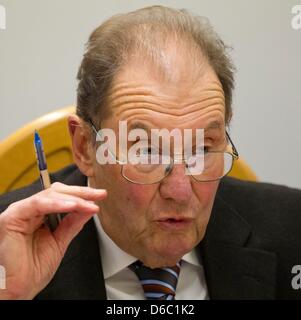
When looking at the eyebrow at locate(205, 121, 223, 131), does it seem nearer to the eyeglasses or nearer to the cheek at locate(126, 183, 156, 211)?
the eyeglasses

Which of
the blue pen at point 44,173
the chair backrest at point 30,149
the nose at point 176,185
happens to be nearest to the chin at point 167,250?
the nose at point 176,185

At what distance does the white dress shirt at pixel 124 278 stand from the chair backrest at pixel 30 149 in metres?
0.40

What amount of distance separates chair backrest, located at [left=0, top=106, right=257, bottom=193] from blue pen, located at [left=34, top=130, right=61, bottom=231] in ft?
1.75

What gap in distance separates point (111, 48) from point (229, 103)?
0.93ft

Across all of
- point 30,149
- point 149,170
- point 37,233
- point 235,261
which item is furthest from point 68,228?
point 30,149

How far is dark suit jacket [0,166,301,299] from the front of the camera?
3.65ft

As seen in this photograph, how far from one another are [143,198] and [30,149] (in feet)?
1.87

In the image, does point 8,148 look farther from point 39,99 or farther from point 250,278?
point 250,278

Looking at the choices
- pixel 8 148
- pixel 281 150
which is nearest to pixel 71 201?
pixel 8 148

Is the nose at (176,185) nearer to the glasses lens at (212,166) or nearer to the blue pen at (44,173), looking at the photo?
the glasses lens at (212,166)

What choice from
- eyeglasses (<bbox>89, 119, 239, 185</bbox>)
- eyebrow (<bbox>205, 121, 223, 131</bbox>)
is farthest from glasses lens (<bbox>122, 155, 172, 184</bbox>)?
eyebrow (<bbox>205, 121, 223, 131</bbox>)

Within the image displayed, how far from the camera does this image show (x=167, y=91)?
99 cm

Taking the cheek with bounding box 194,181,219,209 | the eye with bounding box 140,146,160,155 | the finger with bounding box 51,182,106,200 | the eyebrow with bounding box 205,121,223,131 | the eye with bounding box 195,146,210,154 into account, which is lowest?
the cheek with bounding box 194,181,219,209

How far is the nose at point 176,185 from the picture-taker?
0.99 meters
